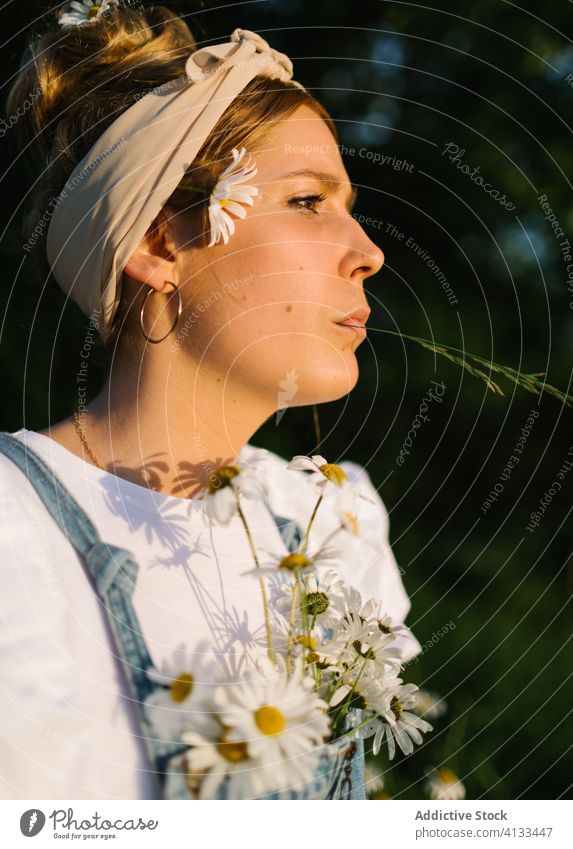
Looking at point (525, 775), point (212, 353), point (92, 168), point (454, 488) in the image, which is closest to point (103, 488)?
point (212, 353)

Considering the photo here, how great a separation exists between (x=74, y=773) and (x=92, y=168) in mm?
950

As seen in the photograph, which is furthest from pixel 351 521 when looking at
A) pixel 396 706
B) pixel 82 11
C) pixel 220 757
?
pixel 82 11

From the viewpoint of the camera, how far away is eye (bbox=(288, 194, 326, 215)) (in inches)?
55.9

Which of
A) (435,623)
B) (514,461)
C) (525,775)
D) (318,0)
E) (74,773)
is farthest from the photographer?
(514,461)

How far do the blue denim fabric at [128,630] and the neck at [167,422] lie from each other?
14 centimetres

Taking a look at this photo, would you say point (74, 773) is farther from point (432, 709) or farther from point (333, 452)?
point (333, 452)

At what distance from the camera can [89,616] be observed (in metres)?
1.25

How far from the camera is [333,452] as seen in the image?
11.5 feet

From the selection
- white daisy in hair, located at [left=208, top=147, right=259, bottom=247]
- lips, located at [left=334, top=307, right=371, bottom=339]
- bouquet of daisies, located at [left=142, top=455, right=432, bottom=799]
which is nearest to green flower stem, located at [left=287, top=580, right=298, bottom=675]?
bouquet of daisies, located at [left=142, top=455, right=432, bottom=799]

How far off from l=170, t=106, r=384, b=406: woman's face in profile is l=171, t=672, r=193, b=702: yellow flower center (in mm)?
501

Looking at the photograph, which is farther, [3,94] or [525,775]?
[525,775]

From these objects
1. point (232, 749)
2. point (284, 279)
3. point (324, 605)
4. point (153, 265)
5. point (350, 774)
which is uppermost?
point (284, 279)

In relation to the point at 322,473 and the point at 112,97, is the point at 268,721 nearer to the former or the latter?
the point at 322,473

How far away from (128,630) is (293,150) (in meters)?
0.83
